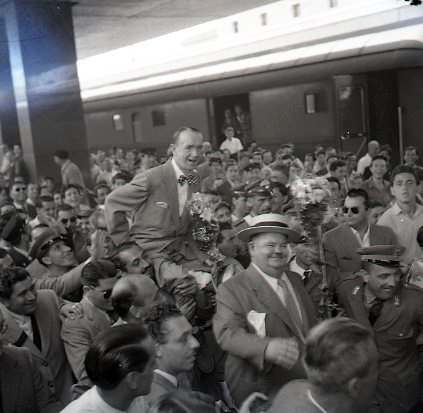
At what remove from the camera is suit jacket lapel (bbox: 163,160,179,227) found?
3984 millimetres

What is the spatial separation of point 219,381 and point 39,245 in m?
1.76

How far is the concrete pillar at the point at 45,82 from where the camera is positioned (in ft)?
28.9

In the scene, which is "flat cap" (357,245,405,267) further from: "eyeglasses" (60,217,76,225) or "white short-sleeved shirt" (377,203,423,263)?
"eyeglasses" (60,217,76,225)

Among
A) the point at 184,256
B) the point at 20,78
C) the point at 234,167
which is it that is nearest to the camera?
the point at 184,256

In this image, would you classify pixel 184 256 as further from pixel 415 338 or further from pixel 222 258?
pixel 415 338

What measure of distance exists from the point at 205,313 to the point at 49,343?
3.31 feet

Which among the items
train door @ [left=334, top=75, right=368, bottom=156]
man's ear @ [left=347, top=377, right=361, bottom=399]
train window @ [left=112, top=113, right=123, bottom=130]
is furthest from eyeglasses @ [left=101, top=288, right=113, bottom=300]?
train window @ [left=112, top=113, right=123, bottom=130]

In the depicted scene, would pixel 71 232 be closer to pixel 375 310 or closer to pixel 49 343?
pixel 49 343

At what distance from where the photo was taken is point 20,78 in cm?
924

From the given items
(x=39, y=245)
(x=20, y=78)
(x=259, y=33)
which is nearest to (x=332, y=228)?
(x=39, y=245)

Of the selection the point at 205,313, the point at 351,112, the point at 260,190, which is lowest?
the point at 205,313

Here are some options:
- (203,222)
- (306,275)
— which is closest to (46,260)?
(203,222)

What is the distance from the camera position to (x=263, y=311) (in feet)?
10.2

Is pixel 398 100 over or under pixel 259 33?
under
